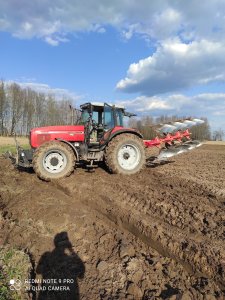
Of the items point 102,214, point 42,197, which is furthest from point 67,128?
point 102,214

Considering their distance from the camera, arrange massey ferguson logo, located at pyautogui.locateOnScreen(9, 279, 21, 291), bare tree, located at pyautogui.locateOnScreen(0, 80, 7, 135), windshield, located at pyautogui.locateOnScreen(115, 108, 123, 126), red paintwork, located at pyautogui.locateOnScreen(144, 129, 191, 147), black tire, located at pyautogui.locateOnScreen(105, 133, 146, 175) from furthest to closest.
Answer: bare tree, located at pyautogui.locateOnScreen(0, 80, 7, 135), red paintwork, located at pyautogui.locateOnScreen(144, 129, 191, 147), windshield, located at pyautogui.locateOnScreen(115, 108, 123, 126), black tire, located at pyautogui.locateOnScreen(105, 133, 146, 175), massey ferguson logo, located at pyautogui.locateOnScreen(9, 279, 21, 291)

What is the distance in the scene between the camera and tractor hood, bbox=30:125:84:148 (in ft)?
34.0

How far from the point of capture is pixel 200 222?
6.14m

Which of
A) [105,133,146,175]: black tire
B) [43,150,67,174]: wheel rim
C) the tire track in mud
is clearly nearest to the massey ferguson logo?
the tire track in mud

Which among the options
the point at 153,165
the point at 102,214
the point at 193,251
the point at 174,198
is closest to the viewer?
the point at 193,251

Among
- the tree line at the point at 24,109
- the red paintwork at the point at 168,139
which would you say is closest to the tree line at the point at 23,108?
the tree line at the point at 24,109

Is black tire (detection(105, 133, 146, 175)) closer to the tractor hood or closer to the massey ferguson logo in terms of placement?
the tractor hood

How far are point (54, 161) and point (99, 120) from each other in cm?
197

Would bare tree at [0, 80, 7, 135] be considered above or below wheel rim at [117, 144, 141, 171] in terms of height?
above

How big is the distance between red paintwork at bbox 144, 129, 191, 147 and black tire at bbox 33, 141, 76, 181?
8.88 feet

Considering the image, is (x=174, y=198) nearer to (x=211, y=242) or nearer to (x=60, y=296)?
(x=211, y=242)

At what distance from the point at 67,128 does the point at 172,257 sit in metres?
6.23

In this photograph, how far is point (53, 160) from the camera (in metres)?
9.73

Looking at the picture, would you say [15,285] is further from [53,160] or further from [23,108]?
[23,108]
